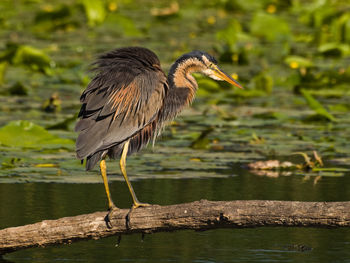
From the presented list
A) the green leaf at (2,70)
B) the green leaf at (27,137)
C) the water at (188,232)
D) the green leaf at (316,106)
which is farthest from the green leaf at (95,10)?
the water at (188,232)

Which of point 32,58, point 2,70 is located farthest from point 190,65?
point 32,58

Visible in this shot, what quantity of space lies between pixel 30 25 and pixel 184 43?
10.6 ft

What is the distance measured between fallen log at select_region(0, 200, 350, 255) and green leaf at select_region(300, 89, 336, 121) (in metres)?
3.51

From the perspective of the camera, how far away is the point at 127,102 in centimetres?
540

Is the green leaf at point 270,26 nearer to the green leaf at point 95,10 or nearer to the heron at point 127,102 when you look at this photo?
the green leaf at point 95,10

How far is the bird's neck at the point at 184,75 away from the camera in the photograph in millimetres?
5758

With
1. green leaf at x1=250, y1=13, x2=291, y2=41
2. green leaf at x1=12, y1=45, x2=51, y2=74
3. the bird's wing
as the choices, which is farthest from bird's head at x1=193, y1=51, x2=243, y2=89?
green leaf at x1=250, y1=13, x2=291, y2=41

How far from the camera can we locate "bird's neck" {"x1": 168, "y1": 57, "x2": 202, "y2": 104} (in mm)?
5758

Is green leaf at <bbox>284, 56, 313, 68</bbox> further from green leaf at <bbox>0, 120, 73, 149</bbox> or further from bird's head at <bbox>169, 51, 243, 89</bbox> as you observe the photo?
bird's head at <bbox>169, 51, 243, 89</bbox>

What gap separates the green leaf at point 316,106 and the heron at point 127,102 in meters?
2.44

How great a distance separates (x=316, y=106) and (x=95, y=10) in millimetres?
7401

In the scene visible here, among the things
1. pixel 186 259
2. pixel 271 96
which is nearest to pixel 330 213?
pixel 186 259

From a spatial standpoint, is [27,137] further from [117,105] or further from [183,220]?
[183,220]

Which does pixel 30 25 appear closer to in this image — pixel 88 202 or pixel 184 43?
pixel 184 43
